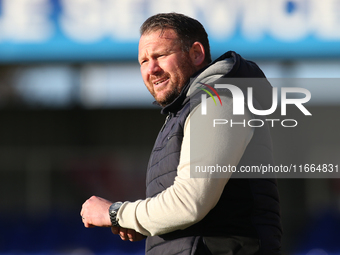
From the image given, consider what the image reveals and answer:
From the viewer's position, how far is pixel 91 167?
9.52m

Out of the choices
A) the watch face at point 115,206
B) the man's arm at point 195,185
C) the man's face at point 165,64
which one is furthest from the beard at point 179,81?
the watch face at point 115,206

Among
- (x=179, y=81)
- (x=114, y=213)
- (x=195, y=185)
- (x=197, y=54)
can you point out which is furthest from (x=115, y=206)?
(x=197, y=54)

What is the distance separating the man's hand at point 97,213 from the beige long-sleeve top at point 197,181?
0.42 ft

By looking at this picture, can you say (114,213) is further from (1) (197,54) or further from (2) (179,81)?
(1) (197,54)

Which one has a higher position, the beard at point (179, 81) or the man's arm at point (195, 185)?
the beard at point (179, 81)

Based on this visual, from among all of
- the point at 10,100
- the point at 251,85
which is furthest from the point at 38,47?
the point at 10,100

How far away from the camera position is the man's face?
184 centimetres

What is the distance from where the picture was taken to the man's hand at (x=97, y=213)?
166 cm

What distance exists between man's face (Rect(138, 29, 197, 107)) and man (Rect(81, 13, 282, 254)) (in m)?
0.09

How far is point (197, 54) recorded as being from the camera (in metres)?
1.92

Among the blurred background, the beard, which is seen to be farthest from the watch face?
the blurred background

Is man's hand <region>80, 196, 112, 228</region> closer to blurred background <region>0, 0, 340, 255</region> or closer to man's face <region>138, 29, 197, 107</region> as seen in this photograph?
man's face <region>138, 29, 197, 107</region>

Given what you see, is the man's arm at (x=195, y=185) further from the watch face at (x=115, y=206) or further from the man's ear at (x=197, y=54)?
the man's ear at (x=197, y=54)

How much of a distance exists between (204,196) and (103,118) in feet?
28.9
